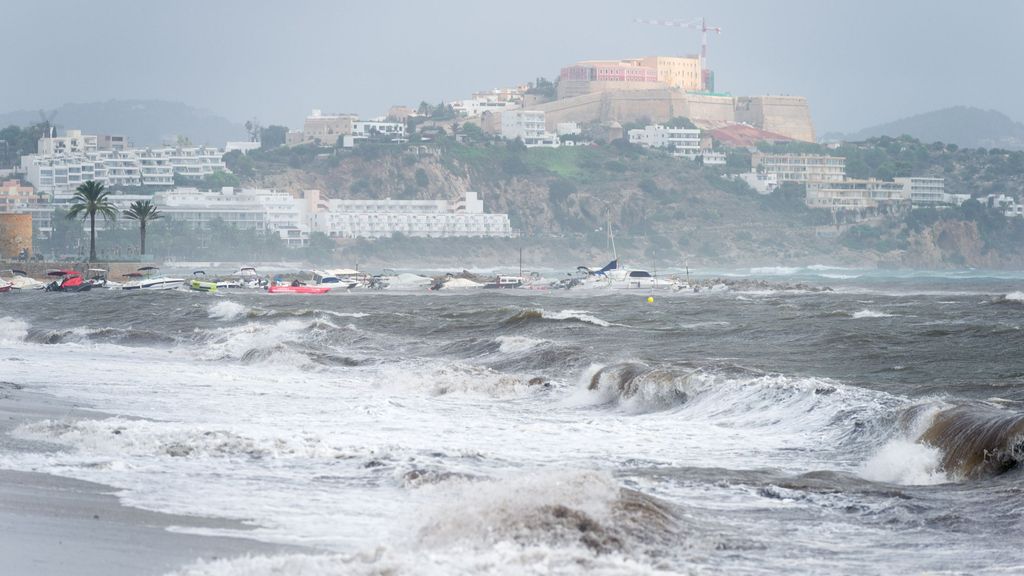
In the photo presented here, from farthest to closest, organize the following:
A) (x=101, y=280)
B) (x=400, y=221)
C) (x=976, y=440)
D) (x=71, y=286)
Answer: (x=400, y=221) < (x=101, y=280) < (x=71, y=286) < (x=976, y=440)

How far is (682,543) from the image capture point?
1012 centimetres

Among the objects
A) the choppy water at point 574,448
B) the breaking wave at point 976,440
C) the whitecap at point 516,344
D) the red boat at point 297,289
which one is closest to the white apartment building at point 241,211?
the red boat at point 297,289

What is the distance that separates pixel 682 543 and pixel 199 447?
648 cm

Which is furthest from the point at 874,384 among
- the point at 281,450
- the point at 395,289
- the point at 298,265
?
the point at 298,265

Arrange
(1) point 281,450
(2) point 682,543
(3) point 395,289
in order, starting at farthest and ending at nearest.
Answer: (3) point 395,289 → (1) point 281,450 → (2) point 682,543

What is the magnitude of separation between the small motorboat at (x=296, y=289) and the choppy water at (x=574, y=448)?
165 feet

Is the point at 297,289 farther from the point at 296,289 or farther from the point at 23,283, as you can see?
the point at 23,283

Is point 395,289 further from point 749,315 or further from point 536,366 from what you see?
point 536,366

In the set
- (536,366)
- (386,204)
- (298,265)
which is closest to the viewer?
(536,366)

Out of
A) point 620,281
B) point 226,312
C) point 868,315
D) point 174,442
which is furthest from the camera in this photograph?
point 620,281

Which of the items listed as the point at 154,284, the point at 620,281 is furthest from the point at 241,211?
the point at 154,284

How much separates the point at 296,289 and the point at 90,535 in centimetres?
7667

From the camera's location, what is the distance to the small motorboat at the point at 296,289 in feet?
278

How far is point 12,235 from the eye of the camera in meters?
101
